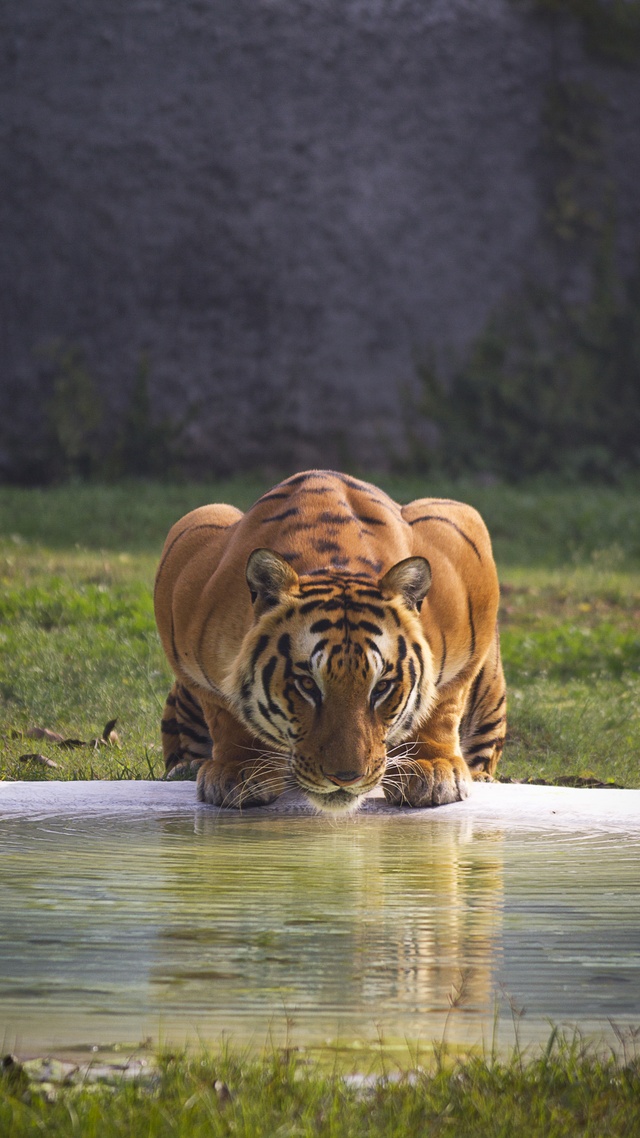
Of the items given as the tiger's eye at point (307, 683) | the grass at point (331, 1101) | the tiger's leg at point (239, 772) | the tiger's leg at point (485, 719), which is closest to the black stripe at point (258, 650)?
the tiger's eye at point (307, 683)

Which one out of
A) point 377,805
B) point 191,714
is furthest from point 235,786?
point 191,714

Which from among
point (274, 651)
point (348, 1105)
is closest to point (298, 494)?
point (274, 651)

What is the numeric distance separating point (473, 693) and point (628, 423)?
32.0 feet

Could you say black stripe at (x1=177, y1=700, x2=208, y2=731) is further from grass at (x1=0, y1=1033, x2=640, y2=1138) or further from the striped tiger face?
grass at (x1=0, y1=1033, x2=640, y2=1138)

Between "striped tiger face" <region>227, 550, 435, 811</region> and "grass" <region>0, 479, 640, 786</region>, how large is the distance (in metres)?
1.20

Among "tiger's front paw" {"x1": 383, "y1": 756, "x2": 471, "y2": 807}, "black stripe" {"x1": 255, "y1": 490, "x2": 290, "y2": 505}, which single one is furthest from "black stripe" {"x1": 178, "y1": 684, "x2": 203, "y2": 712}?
"tiger's front paw" {"x1": 383, "y1": 756, "x2": 471, "y2": 807}

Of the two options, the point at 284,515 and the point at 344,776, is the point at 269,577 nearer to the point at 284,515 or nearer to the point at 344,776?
the point at 284,515

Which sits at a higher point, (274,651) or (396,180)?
(274,651)

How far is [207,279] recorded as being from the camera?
1356 cm

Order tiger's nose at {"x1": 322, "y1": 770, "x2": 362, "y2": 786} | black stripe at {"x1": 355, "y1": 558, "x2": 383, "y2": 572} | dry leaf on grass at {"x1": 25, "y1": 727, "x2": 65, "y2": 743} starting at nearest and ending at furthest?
tiger's nose at {"x1": 322, "y1": 770, "x2": 362, "y2": 786}
black stripe at {"x1": 355, "y1": 558, "x2": 383, "y2": 572}
dry leaf on grass at {"x1": 25, "y1": 727, "x2": 65, "y2": 743}

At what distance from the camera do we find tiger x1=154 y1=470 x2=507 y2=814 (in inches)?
156

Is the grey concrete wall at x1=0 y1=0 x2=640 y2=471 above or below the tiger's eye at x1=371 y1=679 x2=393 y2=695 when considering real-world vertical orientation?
below

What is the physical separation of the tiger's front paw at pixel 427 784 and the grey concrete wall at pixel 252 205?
9.28m

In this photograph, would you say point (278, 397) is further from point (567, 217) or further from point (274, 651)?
point (274, 651)
